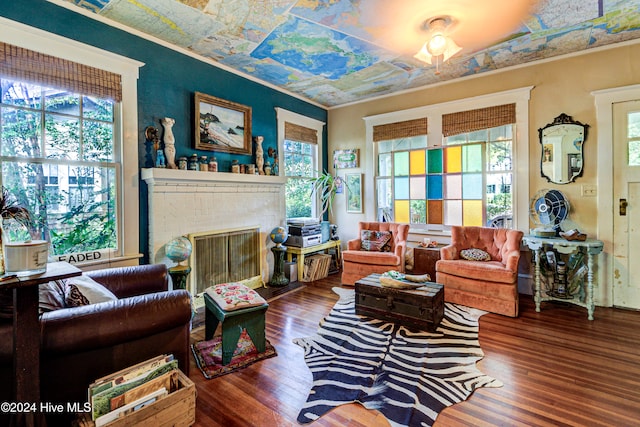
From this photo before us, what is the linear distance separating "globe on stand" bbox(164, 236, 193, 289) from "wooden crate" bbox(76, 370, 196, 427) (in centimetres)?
136

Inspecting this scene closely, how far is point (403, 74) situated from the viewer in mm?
4090

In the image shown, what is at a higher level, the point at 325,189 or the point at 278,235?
the point at 325,189

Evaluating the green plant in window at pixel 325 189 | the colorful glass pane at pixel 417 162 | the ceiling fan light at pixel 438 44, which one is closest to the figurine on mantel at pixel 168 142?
the green plant in window at pixel 325 189

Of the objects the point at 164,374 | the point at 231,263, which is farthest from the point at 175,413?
the point at 231,263

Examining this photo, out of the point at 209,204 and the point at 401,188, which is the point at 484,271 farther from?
the point at 209,204

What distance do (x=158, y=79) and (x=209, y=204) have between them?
4.59 ft

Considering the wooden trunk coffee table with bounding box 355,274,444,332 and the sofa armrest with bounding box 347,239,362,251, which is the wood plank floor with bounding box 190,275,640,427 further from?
the sofa armrest with bounding box 347,239,362,251

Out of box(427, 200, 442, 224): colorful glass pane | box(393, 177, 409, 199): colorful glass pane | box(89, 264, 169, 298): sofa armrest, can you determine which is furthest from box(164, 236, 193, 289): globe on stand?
box(427, 200, 442, 224): colorful glass pane

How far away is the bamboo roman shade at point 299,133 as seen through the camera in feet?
15.6

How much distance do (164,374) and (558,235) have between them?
4.11m

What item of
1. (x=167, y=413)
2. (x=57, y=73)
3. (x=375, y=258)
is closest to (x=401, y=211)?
(x=375, y=258)

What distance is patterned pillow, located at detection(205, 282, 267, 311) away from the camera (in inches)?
87.7

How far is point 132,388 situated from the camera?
1546 mm

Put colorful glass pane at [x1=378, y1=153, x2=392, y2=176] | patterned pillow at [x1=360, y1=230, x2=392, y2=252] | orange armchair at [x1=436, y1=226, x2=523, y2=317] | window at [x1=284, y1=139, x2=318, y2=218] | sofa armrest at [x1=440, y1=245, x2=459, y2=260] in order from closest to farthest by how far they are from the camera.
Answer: orange armchair at [x1=436, y1=226, x2=523, y2=317], sofa armrest at [x1=440, y1=245, x2=459, y2=260], patterned pillow at [x1=360, y1=230, x2=392, y2=252], window at [x1=284, y1=139, x2=318, y2=218], colorful glass pane at [x1=378, y1=153, x2=392, y2=176]
